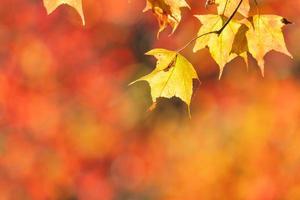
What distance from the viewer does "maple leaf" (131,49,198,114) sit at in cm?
158

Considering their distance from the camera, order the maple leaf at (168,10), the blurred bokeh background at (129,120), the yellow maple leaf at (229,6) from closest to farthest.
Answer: the maple leaf at (168,10)
the yellow maple leaf at (229,6)
the blurred bokeh background at (129,120)

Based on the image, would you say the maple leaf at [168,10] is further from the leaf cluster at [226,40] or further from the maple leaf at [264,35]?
the maple leaf at [264,35]

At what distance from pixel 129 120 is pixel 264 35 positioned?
241 inches

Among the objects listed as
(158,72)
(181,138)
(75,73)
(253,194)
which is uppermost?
(158,72)

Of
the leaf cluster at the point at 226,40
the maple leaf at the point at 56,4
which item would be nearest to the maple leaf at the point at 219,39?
the leaf cluster at the point at 226,40

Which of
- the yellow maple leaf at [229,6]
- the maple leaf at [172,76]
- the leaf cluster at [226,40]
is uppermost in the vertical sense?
the yellow maple leaf at [229,6]

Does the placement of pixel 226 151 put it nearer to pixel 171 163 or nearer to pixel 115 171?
pixel 171 163

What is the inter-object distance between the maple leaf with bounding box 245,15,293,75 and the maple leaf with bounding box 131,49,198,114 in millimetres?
150

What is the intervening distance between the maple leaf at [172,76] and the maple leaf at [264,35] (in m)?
0.15

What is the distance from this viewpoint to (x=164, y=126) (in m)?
7.61

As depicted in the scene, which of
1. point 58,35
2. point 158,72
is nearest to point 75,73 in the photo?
point 58,35

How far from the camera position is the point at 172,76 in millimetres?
1626

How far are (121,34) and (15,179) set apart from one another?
205 centimetres

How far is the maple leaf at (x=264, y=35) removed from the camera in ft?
5.12
